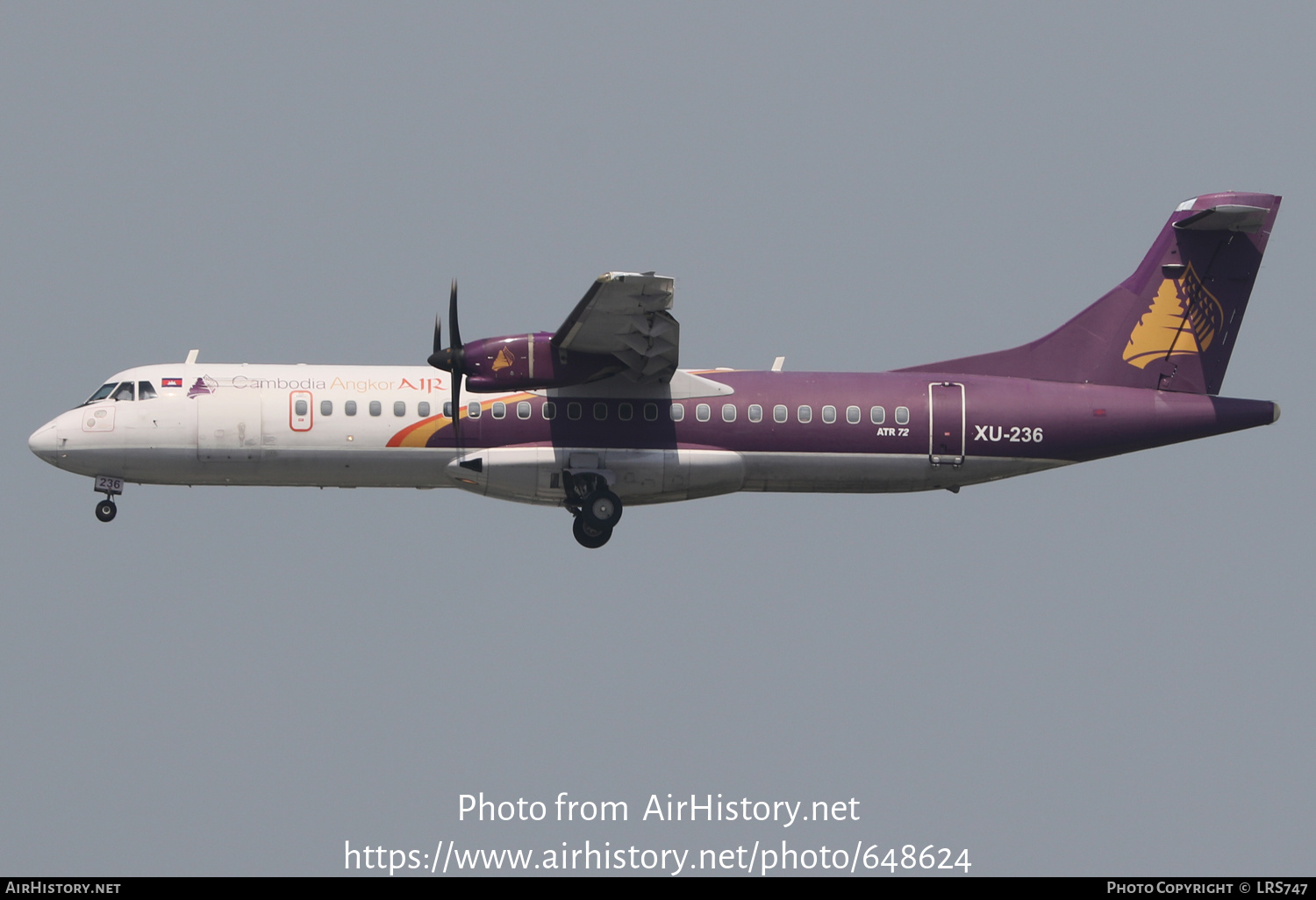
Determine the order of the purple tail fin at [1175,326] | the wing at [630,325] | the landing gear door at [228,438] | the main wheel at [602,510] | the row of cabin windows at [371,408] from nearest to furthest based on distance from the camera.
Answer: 1. the wing at [630,325]
2. the landing gear door at [228,438]
3. the row of cabin windows at [371,408]
4. the main wheel at [602,510]
5. the purple tail fin at [1175,326]

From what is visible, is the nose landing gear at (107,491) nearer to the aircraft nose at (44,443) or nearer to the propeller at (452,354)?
the aircraft nose at (44,443)

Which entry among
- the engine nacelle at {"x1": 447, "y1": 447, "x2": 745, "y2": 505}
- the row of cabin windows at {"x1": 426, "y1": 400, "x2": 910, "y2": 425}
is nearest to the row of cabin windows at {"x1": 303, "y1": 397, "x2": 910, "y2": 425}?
the row of cabin windows at {"x1": 426, "y1": 400, "x2": 910, "y2": 425}

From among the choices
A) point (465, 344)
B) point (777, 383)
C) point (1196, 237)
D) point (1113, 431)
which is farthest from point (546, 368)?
point (1196, 237)

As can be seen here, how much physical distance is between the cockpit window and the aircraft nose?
77 cm

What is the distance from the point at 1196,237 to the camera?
28797mm

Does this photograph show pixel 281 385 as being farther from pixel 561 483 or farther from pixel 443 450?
pixel 561 483

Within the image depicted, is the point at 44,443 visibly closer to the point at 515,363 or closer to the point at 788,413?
the point at 515,363

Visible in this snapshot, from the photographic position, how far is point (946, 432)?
27719 mm

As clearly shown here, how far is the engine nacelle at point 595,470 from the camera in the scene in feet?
88.0

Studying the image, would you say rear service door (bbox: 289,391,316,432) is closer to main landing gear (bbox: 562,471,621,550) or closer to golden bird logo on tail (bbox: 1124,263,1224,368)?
main landing gear (bbox: 562,471,621,550)

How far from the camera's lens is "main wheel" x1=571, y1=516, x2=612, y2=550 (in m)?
27.1

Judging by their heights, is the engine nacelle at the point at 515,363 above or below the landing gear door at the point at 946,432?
above

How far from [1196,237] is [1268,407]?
10.7 ft

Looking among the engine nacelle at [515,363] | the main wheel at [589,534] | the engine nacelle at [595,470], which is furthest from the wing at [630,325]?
the main wheel at [589,534]
